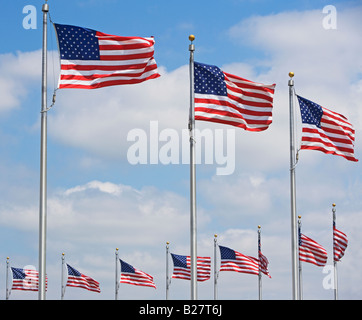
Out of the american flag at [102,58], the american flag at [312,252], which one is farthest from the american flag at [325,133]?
the american flag at [312,252]

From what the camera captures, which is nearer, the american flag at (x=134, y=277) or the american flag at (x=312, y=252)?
the american flag at (x=312, y=252)

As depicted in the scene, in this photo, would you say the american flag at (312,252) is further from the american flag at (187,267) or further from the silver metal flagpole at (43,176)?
the silver metal flagpole at (43,176)

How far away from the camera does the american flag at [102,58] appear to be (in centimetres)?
3356

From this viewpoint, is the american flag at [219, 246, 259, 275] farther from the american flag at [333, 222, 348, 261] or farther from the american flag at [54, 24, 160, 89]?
the american flag at [54, 24, 160, 89]

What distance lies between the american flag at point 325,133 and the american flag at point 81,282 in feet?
145

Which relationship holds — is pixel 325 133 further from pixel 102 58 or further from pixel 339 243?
pixel 339 243

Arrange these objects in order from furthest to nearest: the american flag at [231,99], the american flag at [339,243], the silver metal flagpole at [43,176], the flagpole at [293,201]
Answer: the american flag at [339,243], the flagpole at [293,201], the american flag at [231,99], the silver metal flagpole at [43,176]

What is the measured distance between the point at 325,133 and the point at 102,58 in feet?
39.4

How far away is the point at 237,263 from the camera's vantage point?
Result: 2758 inches

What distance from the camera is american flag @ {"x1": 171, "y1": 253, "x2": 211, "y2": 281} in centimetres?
7312
